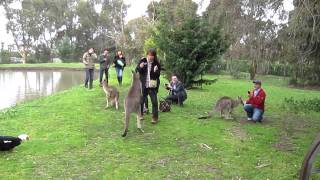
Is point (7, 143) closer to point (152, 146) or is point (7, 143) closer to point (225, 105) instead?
point (152, 146)

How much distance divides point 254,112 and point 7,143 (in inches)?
269

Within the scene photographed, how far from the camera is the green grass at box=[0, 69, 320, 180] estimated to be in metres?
7.47

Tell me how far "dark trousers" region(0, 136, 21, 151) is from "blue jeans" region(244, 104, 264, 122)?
6.58 m

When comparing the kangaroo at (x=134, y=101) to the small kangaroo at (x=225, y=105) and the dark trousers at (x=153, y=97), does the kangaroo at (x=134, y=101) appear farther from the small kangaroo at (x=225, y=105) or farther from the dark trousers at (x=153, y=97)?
the small kangaroo at (x=225, y=105)

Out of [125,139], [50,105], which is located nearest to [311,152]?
[125,139]

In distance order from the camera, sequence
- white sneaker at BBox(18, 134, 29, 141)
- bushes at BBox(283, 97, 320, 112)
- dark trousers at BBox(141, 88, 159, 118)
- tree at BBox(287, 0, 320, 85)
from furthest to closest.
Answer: bushes at BBox(283, 97, 320, 112), dark trousers at BBox(141, 88, 159, 118), tree at BBox(287, 0, 320, 85), white sneaker at BBox(18, 134, 29, 141)

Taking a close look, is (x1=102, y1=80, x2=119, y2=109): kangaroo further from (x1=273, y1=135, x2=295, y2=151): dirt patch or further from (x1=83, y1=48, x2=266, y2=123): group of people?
(x1=273, y1=135, x2=295, y2=151): dirt patch

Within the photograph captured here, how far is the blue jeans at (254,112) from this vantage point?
12375 millimetres

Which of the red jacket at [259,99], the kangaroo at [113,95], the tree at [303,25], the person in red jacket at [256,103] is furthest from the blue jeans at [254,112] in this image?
the kangaroo at [113,95]

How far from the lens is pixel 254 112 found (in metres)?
12.4

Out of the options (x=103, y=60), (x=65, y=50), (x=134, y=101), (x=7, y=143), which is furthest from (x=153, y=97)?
(x=65, y=50)

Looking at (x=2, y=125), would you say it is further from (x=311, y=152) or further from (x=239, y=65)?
(x=239, y=65)

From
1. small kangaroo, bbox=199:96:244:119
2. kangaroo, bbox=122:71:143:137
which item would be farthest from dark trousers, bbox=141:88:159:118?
small kangaroo, bbox=199:96:244:119

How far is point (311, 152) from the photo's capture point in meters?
4.83
